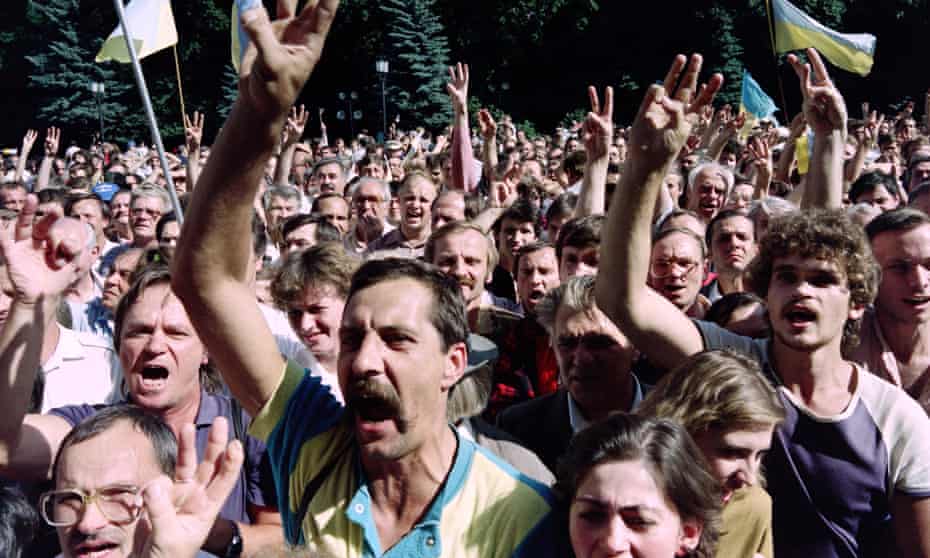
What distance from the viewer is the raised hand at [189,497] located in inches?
73.7

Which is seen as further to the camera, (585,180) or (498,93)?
(498,93)

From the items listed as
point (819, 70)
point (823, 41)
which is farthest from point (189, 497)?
point (823, 41)

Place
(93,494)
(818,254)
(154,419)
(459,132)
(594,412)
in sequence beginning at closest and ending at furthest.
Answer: (93,494) < (154,419) < (818,254) < (594,412) < (459,132)

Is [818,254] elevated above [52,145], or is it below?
above

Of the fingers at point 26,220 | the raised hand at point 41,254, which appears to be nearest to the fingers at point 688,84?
the raised hand at point 41,254

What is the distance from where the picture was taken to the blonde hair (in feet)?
7.84

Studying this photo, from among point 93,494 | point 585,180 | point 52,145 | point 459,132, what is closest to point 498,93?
point 52,145

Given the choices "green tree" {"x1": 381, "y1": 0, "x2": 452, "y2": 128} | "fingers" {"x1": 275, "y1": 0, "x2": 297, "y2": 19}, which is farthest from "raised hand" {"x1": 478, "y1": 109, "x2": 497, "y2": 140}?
"green tree" {"x1": 381, "y1": 0, "x2": 452, "y2": 128}

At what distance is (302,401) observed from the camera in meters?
2.20

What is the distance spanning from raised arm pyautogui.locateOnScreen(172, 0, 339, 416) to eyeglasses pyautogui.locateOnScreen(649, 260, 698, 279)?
2255 millimetres

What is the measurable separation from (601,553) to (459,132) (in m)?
5.38

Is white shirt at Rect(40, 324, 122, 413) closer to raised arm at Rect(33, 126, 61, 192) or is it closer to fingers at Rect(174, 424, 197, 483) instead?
fingers at Rect(174, 424, 197, 483)

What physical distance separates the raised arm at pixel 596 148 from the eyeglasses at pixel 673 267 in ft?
1.97

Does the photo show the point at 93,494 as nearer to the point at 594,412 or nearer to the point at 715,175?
the point at 594,412
